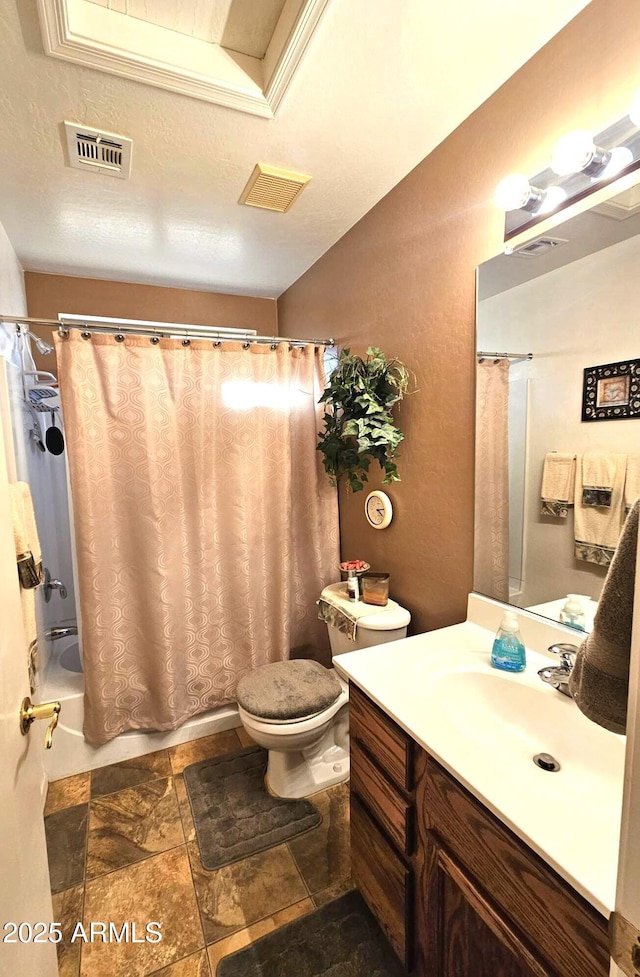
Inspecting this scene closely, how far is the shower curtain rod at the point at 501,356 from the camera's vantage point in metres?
1.21

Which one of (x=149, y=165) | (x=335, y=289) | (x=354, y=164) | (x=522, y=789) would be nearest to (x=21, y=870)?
(x=522, y=789)

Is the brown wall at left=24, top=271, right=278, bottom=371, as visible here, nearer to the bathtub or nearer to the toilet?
the bathtub

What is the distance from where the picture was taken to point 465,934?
2.79ft

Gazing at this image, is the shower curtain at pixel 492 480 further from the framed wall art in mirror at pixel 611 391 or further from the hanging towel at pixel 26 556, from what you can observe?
the hanging towel at pixel 26 556

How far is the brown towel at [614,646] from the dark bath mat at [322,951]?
3.93 feet

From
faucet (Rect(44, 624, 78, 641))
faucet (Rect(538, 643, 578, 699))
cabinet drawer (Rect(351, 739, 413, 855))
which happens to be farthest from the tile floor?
faucet (Rect(538, 643, 578, 699))

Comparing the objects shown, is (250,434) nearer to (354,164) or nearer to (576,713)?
(354,164)

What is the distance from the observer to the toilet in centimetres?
160

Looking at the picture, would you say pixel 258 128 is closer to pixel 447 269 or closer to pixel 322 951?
pixel 447 269

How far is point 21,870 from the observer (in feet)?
2.41

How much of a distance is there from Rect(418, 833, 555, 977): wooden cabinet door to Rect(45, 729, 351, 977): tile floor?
58 cm

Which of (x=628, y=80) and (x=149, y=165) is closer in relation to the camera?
(x=628, y=80)

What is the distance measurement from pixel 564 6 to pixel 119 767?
2.99 m

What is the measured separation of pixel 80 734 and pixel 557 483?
2.19m
